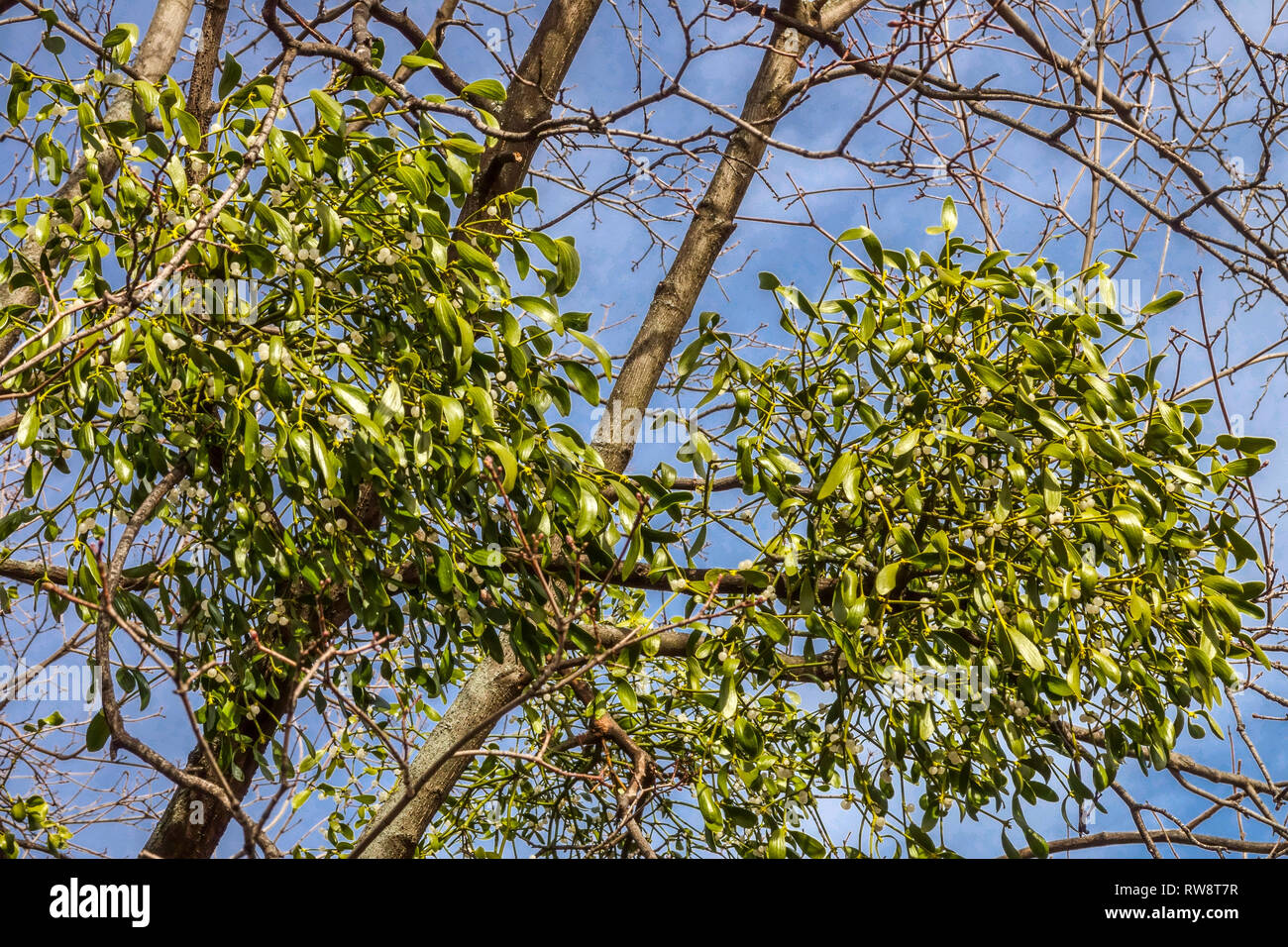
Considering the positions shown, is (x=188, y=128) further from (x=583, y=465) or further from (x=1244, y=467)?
(x=1244, y=467)

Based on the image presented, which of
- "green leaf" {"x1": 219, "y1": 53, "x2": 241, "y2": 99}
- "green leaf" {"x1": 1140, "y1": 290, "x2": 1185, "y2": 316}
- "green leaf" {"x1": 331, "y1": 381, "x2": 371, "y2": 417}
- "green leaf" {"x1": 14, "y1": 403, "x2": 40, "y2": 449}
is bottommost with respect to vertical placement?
"green leaf" {"x1": 331, "y1": 381, "x2": 371, "y2": 417}

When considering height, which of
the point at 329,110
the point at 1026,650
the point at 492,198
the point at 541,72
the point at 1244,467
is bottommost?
the point at 1026,650

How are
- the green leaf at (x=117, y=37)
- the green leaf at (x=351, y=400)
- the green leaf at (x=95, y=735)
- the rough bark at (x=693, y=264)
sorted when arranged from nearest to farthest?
the green leaf at (x=351, y=400)
the green leaf at (x=117, y=37)
the green leaf at (x=95, y=735)
the rough bark at (x=693, y=264)

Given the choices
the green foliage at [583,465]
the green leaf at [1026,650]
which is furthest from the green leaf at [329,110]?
the green leaf at [1026,650]

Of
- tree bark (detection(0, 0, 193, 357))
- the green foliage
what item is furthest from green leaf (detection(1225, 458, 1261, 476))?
tree bark (detection(0, 0, 193, 357))

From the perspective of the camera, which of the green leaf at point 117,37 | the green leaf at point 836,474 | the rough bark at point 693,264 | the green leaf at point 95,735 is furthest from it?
the rough bark at point 693,264

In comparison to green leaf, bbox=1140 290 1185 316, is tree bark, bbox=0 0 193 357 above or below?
above

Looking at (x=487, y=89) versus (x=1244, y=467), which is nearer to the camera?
(x=487, y=89)

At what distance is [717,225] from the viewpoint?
7.73ft

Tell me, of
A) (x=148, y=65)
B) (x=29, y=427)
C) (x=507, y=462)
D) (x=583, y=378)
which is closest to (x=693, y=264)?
(x=583, y=378)

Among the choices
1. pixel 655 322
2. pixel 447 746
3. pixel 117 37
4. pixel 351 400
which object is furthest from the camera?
pixel 655 322

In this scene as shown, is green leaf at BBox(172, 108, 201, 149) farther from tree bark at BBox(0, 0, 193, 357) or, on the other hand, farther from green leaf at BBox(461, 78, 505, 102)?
tree bark at BBox(0, 0, 193, 357)

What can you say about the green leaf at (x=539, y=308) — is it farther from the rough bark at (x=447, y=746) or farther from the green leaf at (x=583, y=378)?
the rough bark at (x=447, y=746)
